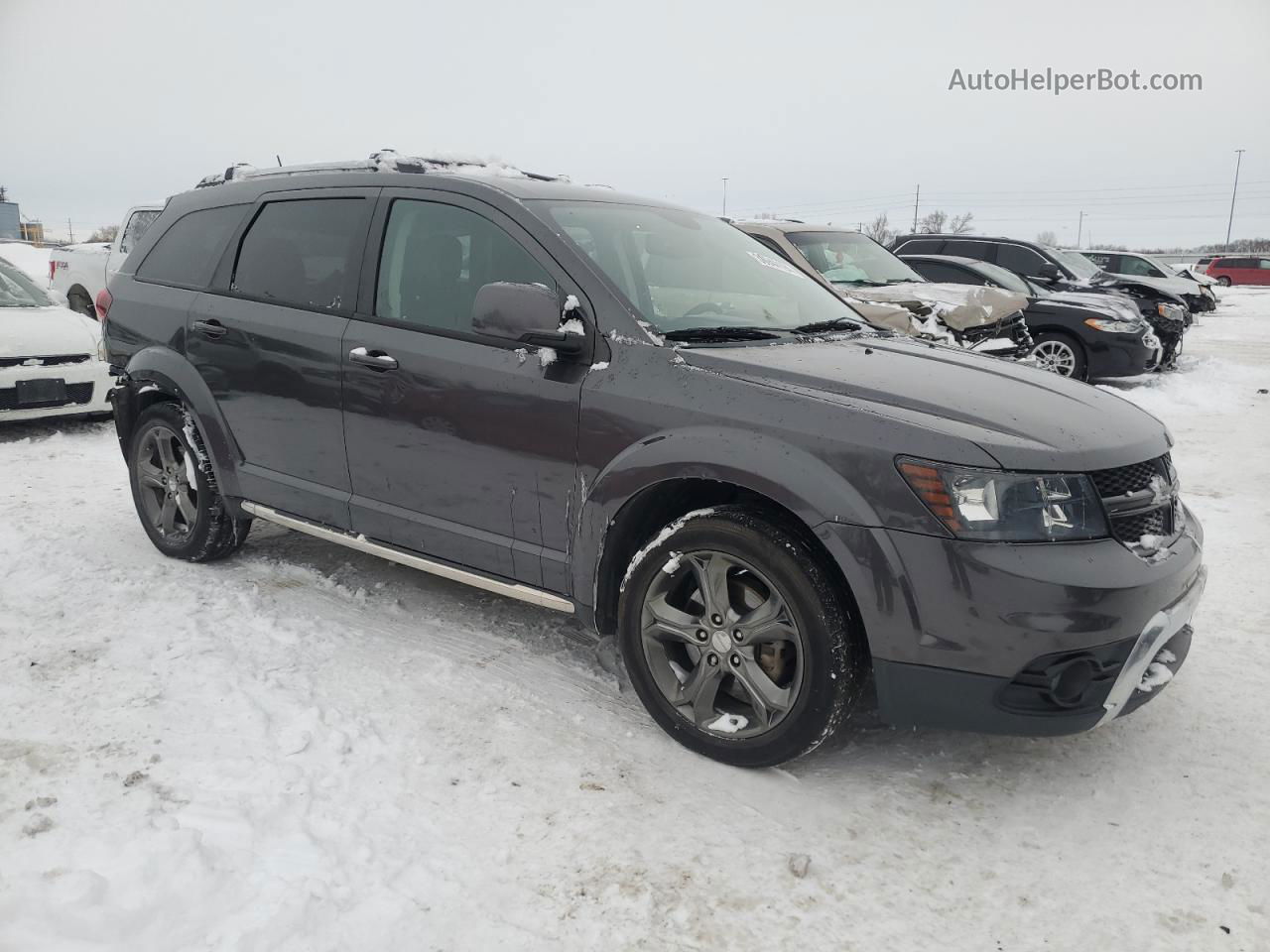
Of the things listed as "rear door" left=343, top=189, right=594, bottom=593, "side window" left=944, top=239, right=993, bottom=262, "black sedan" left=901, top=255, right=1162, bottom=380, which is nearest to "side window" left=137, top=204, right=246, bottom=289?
"rear door" left=343, top=189, right=594, bottom=593

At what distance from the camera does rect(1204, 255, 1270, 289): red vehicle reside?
3922 centimetres

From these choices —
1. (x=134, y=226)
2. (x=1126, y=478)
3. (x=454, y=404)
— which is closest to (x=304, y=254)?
(x=454, y=404)

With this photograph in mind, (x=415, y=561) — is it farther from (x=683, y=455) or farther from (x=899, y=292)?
(x=899, y=292)

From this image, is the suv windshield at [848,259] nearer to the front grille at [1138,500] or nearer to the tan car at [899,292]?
the tan car at [899,292]

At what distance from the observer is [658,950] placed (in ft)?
7.14

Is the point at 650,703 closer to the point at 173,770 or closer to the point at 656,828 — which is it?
the point at 656,828

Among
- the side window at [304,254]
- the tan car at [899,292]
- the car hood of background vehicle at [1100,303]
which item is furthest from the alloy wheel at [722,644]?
the car hood of background vehicle at [1100,303]

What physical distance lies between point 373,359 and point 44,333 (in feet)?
17.8

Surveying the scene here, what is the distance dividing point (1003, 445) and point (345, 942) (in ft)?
6.74

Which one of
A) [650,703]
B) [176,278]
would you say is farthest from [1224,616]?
[176,278]

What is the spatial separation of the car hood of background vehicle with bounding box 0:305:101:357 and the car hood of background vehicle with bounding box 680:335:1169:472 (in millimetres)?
6534

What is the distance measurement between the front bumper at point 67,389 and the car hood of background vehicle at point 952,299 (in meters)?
6.33

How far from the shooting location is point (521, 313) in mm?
2996

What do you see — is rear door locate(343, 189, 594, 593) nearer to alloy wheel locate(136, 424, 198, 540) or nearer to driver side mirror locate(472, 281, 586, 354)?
driver side mirror locate(472, 281, 586, 354)
